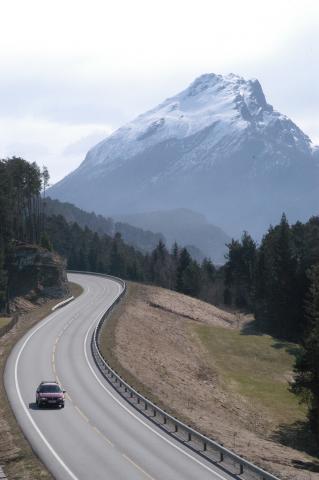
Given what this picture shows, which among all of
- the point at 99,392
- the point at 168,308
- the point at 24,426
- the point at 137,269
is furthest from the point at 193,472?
the point at 137,269

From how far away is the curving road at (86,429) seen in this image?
28.3 m

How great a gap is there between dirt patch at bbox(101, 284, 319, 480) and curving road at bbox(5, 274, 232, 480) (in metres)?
3.11

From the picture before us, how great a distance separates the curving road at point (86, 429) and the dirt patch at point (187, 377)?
3.11 m

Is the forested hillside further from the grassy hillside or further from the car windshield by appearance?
the car windshield

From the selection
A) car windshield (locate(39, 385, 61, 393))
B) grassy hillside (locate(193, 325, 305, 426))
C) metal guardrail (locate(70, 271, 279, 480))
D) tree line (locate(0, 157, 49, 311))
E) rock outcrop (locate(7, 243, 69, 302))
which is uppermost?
tree line (locate(0, 157, 49, 311))

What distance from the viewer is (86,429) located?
3525 centimetres

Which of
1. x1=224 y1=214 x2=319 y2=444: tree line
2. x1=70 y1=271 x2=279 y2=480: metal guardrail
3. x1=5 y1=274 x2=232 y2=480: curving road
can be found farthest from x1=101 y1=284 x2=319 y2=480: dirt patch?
x1=224 y1=214 x2=319 y2=444: tree line

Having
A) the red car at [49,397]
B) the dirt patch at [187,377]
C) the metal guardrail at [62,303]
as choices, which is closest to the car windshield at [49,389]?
the red car at [49,397]

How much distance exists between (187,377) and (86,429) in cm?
2619

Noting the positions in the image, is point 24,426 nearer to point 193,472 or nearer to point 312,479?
point 193,472

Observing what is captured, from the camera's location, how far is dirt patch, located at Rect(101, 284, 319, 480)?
3622 centimetres

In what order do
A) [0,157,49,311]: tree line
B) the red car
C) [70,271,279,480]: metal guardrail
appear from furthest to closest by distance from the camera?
[0,157,49,311]: tree line < the red car < [70,271,279,480]: metal guardrail

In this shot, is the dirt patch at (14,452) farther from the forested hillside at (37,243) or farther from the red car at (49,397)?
the forested hillside at (37,243)

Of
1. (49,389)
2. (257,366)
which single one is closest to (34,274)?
(257,366)
